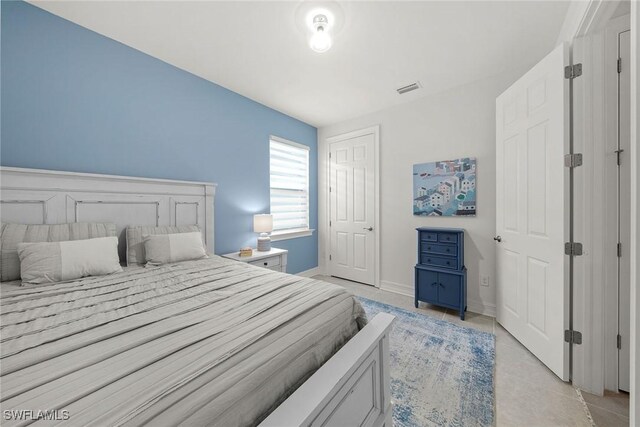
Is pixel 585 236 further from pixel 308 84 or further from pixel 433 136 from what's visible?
pixel 308 84

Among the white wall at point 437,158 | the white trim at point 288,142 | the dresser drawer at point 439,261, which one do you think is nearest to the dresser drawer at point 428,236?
the dresser drawer at point 439,261

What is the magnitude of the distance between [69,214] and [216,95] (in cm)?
183

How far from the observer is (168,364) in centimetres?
73

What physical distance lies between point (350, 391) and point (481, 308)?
2427mm

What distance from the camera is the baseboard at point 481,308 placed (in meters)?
2.63

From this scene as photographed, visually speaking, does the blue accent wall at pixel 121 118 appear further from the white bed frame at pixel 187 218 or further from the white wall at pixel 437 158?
the white wall at pixel 437 158

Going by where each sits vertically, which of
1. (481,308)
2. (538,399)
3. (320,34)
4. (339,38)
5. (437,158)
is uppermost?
Answer: (339,38)

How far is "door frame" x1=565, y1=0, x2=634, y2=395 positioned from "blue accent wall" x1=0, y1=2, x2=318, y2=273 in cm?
307

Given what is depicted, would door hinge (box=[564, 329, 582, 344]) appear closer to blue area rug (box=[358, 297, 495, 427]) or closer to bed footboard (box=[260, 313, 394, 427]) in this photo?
blue area rug (box=[358, 297, 495, 427])

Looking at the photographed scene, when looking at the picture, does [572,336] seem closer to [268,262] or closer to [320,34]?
[268,262]

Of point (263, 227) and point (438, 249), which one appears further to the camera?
point (263, 227)

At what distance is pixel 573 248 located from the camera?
5.37 feet

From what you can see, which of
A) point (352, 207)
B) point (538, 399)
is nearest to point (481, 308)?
point (538, 399)

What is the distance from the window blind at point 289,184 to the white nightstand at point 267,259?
77cm
